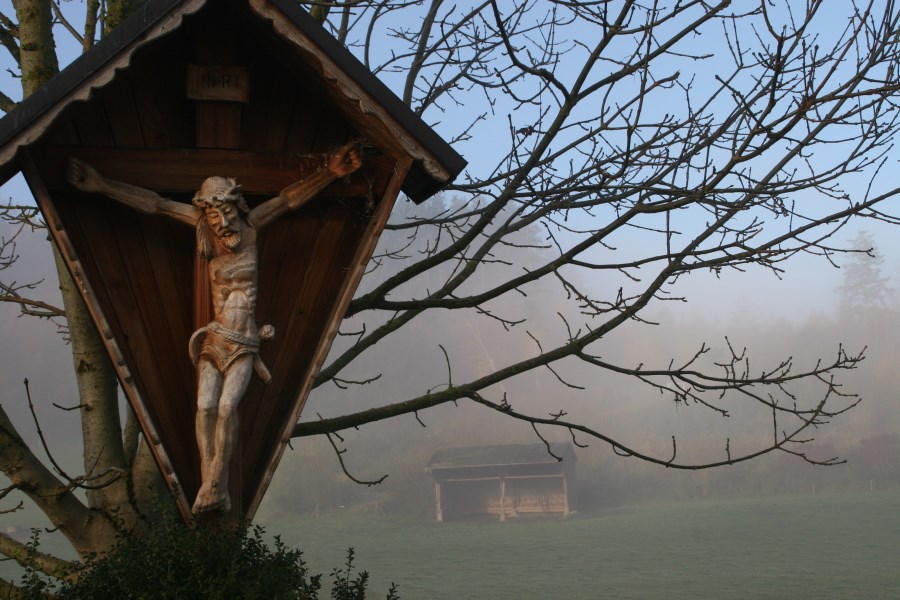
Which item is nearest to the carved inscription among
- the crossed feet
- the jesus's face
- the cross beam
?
the cross beam

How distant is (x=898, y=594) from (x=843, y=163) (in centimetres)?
2279

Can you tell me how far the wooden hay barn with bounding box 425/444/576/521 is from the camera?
125ft

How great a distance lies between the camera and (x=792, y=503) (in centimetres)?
3875

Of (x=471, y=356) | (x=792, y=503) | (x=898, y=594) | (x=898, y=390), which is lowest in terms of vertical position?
(x=898, y=594)

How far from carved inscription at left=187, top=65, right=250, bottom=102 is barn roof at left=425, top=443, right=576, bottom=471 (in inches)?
1331

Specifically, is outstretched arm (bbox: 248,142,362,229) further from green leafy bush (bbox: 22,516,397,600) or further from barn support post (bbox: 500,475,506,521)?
barn support post (bbox: 500,475,506,521)

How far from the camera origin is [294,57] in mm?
4059

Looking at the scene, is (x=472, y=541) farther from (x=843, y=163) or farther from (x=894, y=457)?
(x=843, y=163)

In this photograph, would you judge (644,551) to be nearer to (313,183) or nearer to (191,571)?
(313,183)

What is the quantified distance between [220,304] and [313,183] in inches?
27.7

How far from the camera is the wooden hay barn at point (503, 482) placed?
38.2 meters

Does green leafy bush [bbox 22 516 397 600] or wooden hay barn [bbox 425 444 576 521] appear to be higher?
wooden hay barn [bbox 425 444 576 521]

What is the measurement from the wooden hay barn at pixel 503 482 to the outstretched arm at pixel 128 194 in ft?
114

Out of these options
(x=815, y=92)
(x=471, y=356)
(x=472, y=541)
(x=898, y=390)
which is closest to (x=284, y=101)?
(x=815, y=92)
